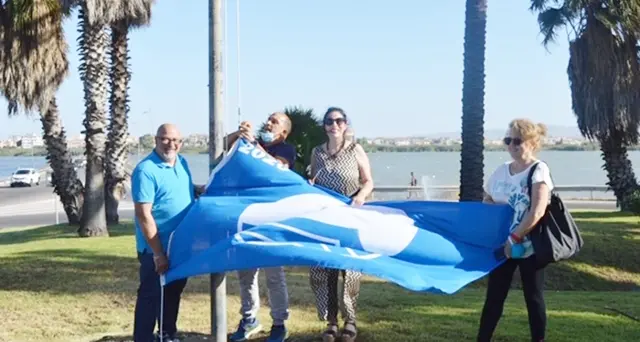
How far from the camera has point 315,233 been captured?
199 inches

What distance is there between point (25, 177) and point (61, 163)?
140ft

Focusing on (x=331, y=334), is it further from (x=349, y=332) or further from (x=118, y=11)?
(x=118, y=11)

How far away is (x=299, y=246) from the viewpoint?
16.1 ft

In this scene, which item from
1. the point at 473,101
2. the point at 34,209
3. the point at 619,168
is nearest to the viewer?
the point at 473,101

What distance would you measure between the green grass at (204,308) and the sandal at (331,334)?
A: 1.04ft

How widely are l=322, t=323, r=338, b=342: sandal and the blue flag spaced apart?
0.93 meters

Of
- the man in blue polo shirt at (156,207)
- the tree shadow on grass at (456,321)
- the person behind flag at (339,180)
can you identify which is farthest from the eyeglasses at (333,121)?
the tree shadow on grass at (456,321)

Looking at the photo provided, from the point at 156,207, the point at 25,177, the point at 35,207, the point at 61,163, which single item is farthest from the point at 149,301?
the point at 25,177

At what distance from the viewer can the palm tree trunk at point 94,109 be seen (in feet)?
56.6

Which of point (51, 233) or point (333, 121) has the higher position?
point (333, 121)

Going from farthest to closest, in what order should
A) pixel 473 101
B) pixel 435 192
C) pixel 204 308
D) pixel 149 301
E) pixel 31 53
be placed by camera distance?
pixel 435 192
pixel 31 53
pixel 473 101
pixel 204 308
pixel 149 301

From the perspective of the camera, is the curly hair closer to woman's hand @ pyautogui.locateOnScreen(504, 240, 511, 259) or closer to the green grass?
woman's hand @ pyautogui.locateOnScreen(504, 240, 511, 259)

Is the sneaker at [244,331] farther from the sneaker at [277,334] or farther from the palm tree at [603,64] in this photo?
the palm tree at [603,64]

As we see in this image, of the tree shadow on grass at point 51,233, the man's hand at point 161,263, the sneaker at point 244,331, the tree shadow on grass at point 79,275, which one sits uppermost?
the man's hand at point 161,263
